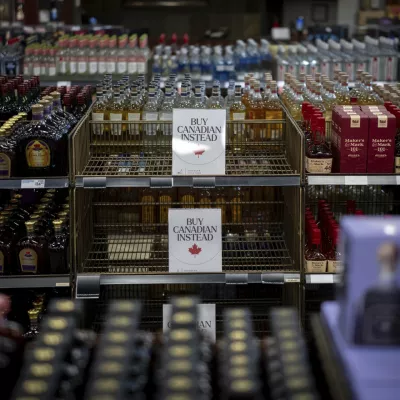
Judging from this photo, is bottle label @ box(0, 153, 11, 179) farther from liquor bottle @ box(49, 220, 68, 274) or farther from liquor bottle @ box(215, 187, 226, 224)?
liquor bottle @ box(215, 187, 226, 224)

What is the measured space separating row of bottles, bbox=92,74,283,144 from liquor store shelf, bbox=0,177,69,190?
554 mm

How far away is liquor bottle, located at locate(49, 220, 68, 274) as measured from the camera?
130 inches

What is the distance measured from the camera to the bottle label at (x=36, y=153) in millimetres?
3291

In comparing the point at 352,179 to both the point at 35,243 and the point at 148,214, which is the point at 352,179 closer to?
the point at 148,214

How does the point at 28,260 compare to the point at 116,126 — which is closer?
the point at 28,260

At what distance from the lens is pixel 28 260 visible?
3.31m

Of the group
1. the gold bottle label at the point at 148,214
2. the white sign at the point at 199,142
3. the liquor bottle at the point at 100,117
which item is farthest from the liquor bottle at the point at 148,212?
the white sign at the point at 199,142

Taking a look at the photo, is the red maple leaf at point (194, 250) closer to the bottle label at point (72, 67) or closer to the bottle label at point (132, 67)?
the bottle label at point (132, 67)

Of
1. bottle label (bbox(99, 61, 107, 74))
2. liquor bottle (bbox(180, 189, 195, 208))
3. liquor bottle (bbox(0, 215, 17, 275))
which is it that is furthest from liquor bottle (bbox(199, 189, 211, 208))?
bottle label (bbox(99, 61, 107, 74))

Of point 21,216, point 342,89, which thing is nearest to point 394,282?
point 21,216

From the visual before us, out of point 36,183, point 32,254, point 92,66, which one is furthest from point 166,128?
point 92,66

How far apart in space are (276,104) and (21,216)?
1369 millimetres

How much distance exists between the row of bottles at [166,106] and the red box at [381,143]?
0.66 m

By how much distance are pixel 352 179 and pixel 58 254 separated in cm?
129
